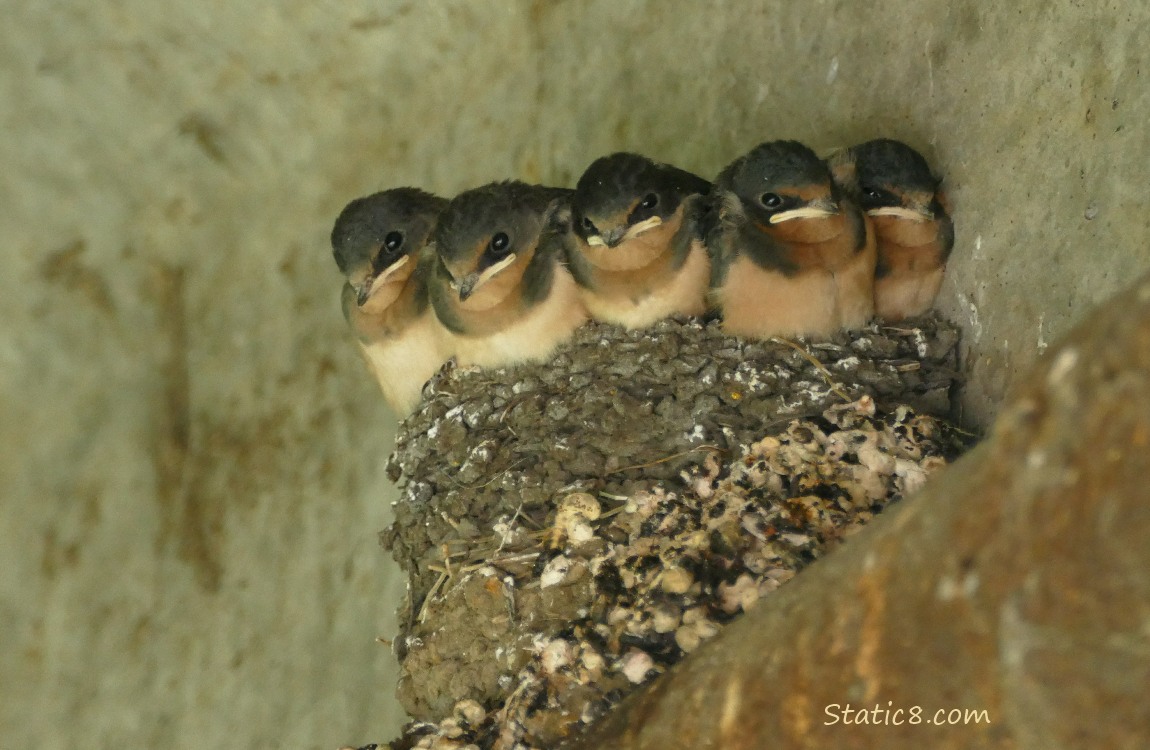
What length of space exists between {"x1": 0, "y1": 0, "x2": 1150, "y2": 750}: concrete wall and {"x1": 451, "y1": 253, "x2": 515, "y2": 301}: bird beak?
43.4 inches

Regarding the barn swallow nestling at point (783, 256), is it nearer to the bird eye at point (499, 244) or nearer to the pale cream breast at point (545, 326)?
the pale cream breast at point (545, 326)

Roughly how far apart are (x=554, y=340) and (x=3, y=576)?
1.79 meters

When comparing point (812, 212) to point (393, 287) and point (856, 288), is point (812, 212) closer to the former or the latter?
point (856, 288)

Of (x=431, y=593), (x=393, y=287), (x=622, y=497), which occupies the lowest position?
(x=431, y=593)

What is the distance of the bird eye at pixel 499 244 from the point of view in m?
3.51

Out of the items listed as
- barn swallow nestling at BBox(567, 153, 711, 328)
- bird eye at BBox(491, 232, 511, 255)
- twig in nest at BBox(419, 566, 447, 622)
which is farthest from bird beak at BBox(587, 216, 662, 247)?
twig in nest at BBox(419, 566, 447, 622)

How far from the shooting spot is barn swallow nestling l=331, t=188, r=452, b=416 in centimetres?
376

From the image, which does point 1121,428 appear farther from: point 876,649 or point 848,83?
point 848,83

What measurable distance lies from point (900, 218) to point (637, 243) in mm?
722

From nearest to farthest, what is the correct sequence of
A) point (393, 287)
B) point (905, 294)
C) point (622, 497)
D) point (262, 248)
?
point (622, 497) < point (905, 294) < point (393, 287) < point (262, 248)

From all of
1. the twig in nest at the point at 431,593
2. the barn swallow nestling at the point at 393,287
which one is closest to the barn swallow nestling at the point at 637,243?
the barn swallow nestling at the point at 393,287

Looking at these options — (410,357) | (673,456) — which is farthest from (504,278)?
(673,456)

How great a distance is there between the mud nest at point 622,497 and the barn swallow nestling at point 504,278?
0.08 metres

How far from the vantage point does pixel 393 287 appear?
3.89m
